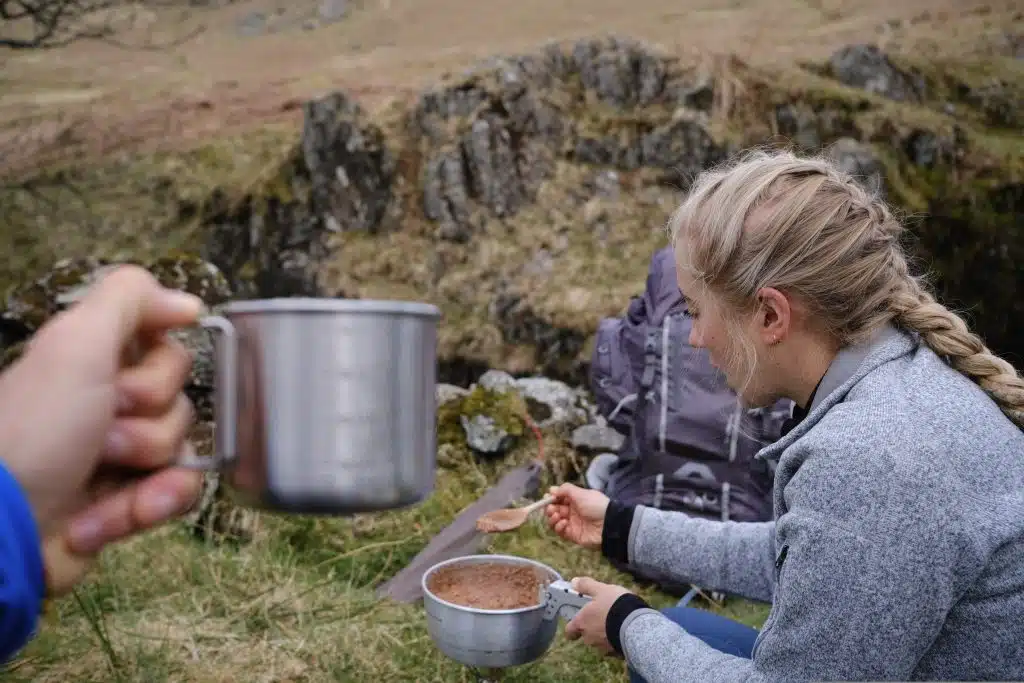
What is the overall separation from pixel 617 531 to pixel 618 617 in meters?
0.31

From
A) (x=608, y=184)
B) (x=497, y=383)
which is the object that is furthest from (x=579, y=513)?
(x=608, y=184)

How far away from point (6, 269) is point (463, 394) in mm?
4504

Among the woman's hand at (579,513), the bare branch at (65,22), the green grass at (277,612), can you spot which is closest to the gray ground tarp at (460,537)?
the green grass at (277,612)

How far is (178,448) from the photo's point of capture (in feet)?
2.58

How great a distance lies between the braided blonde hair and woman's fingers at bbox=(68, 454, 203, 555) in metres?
0.94

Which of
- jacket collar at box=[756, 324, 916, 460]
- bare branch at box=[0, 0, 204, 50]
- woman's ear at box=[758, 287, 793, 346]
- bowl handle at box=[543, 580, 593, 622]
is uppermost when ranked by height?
bare branch at box=[0, 0, 204, 50]

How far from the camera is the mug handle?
81 cm

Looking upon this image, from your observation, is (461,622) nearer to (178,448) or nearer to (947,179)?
(178,448)

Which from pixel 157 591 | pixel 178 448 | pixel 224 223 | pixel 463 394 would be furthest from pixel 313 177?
pixel 178 448

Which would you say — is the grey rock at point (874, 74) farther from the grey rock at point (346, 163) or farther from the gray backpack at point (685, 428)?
the gray backpack at point (685, 428)

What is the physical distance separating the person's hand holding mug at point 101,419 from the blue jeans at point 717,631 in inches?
50.7

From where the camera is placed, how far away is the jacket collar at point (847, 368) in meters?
1.27

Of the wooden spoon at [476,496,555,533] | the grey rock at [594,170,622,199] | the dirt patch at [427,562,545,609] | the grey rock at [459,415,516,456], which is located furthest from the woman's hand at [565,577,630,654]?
the grey rock at [594,170,622,199]

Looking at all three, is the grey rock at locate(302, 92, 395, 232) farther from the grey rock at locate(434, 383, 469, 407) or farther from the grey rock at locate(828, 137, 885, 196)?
the grey rock at locate(828, 137, 885, 196)
